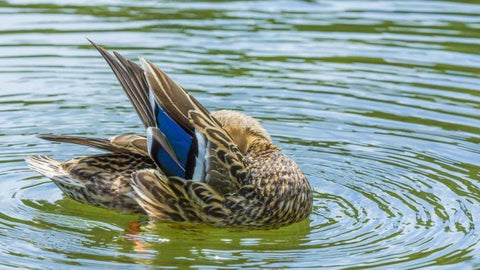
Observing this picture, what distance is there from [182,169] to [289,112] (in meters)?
3.13

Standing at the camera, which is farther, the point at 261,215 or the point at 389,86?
the point at 389,86

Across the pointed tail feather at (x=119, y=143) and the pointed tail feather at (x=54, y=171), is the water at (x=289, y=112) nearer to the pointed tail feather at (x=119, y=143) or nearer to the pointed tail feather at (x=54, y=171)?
the pointed tail feather at (x=54, y=171)

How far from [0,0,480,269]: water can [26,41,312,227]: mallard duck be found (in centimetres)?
14

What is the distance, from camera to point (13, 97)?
12.3 meters

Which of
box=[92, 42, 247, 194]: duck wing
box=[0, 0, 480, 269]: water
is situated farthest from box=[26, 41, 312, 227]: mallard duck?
box=[0, 0, 480, 269]: water

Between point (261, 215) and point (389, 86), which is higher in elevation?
point (389, 86)

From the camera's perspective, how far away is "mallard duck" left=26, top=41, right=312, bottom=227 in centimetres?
905

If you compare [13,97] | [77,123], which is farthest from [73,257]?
[13,97]

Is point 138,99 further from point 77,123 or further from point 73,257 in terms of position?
point 77,123

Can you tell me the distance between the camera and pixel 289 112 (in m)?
12.2

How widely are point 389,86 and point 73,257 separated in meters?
5.56

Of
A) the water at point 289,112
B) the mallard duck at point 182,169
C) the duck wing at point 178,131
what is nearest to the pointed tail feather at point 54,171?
the mallard duck at point 182,169

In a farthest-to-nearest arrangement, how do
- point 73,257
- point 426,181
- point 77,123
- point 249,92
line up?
point 249,92
point 77,123
point 426,181
point 73,257

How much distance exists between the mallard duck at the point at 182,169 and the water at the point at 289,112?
0.46 ft
